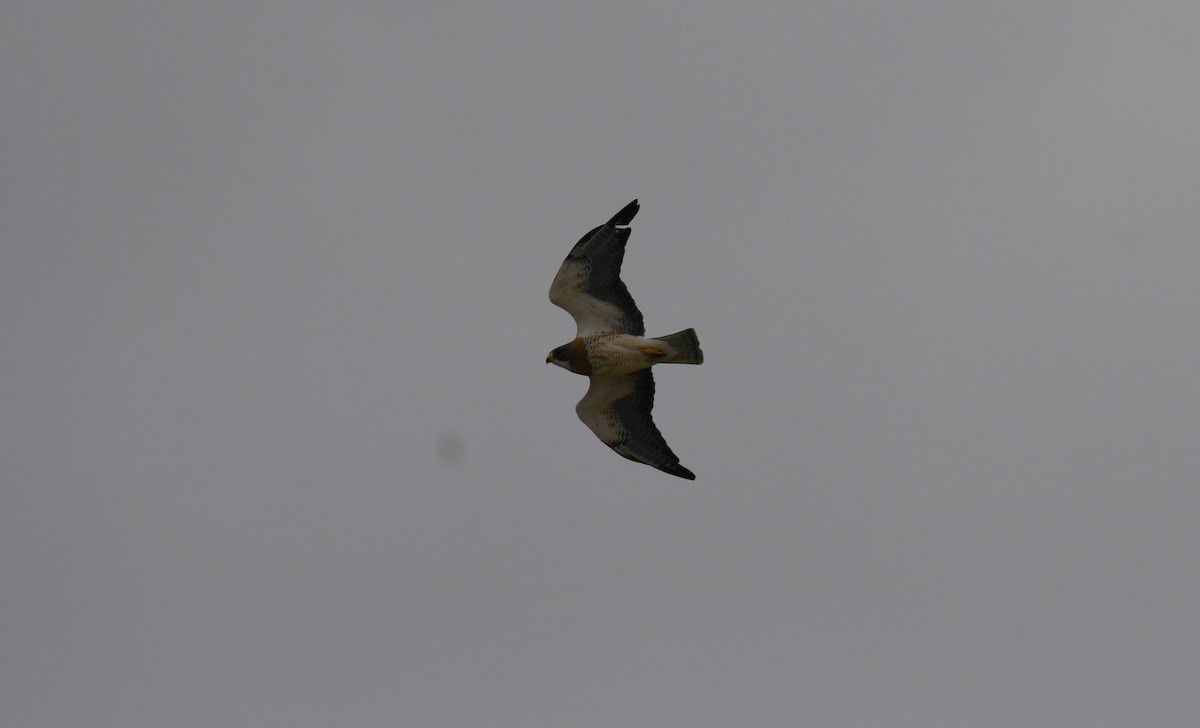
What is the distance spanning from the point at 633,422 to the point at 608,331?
4.92ft

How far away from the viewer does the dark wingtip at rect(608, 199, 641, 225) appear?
20.9 metres

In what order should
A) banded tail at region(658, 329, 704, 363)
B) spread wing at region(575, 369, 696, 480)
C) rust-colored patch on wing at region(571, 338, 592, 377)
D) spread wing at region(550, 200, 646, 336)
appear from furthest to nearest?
spread wing at region(575, 369, 696, 480) < rust-colored patch on wing at region(571, 338, 592, 377) < spread wing at region(550, 200, 646, 336) < banded tail at region(658, 329, 704, 363)

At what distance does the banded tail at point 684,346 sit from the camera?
68.2 ft

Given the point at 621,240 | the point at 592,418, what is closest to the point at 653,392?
the point at 592,418

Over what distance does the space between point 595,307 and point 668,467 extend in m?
2.57

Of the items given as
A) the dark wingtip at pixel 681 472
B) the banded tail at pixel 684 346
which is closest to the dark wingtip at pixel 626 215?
the banded tail at pixel 684 346

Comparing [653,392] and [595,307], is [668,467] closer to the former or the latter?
[653,392]

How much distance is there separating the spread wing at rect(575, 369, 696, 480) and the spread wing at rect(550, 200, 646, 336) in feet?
3.08

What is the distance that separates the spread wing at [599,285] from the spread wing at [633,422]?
3.08ft

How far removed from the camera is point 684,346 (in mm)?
20766

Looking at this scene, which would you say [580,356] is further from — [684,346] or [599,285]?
[684,346]

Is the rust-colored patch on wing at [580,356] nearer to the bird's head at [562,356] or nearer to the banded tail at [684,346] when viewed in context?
the bird's head at [562,356]

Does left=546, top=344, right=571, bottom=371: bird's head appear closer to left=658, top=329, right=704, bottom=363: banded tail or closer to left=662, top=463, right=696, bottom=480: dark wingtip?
left=658, top=329, right=704, bottom=363: banded tail

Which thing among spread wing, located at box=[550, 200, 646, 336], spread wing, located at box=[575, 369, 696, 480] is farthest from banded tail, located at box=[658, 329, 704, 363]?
spread wing, located at box=[575, 369, 696, 480]
